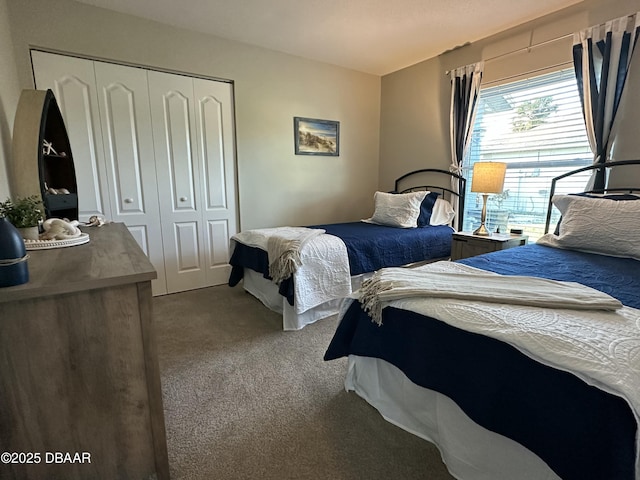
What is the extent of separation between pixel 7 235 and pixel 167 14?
273 cm

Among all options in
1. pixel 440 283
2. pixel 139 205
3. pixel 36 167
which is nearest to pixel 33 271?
pixel 36 167

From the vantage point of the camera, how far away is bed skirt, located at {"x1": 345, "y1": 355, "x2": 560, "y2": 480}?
1.03 meters

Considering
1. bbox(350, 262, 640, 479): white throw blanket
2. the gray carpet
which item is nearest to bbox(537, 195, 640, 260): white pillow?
bbox(350, 262, 640, 479): white throw blanket

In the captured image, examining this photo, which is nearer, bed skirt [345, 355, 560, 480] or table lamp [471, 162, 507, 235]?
bed skirt [345, 355, 560, 480]

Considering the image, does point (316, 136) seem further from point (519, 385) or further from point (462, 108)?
point (519, 385)

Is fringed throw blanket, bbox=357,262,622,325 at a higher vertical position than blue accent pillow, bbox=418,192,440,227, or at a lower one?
lower

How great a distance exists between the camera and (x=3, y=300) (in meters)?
0.84

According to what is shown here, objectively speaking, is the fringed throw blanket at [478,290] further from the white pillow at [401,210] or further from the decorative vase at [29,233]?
the white pillow at [401,210]

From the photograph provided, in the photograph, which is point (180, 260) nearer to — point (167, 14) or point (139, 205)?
point (139, 205)

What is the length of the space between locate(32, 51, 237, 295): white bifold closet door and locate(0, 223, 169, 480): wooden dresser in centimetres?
207

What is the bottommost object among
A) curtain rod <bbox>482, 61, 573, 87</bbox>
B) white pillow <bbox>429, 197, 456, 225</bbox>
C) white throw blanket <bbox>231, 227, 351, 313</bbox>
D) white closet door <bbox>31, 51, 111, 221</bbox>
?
white throw blanket <bbox>231, 227, 351, 313</bbox>

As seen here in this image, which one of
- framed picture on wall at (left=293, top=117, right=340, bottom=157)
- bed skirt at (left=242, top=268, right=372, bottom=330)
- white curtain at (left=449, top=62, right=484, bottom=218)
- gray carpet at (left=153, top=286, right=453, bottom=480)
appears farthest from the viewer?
framed picture on wall at (left=293, top=117, right=340, bottom=157)

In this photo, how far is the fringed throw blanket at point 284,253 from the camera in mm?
2332

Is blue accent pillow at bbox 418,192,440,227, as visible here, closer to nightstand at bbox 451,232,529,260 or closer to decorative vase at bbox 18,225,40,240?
nightstand at bbox 451,232,529,260
